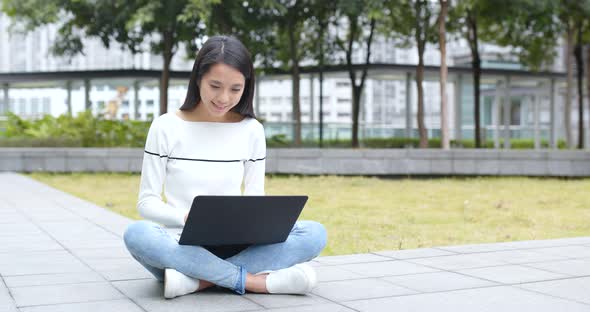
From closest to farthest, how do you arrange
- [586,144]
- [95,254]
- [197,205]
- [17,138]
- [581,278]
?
[197,205] → [581,278] → [95,254] → [17,138] → [586,144]

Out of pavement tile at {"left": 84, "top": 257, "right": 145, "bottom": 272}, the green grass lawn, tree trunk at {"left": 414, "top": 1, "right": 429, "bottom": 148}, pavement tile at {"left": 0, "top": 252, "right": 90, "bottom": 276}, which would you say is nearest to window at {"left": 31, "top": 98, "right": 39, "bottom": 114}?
the green grass lawn

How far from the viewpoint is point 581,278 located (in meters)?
4.87

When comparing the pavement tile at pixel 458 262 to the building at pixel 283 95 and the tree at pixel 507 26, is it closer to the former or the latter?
the tree at pixel 507 26

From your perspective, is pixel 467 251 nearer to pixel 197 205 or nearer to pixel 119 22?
pixel 197 205

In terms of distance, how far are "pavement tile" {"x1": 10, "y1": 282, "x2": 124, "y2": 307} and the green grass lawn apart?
2353 millimetres

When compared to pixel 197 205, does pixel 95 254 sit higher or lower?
lower

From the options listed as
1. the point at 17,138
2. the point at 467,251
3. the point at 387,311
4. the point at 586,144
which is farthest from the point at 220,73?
the point at 586,144

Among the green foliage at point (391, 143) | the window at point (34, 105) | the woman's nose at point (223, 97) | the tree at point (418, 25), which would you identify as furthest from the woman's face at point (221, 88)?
the window at point (34, 105)

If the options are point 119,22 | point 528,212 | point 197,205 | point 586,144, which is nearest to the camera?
point 197,205

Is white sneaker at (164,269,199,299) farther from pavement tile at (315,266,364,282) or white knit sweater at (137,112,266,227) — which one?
pavement tile at (315,266,364,282)

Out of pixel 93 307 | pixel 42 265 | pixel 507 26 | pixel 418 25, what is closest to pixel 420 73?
pixel 418 25

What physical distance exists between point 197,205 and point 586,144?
92.4 feet

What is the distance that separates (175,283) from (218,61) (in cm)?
114

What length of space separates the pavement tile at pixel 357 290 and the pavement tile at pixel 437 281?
0.10m
